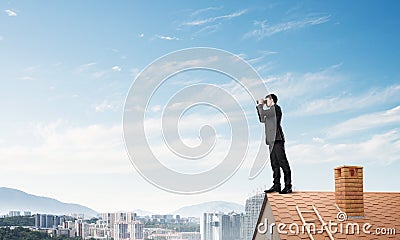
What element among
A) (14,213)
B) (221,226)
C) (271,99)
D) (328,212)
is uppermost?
(271,99)

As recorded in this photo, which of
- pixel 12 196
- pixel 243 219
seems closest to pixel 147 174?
pixel 243 219

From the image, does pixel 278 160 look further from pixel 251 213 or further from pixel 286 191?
pixel 251 213

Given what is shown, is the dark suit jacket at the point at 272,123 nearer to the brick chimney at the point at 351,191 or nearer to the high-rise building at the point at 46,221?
the brick chimney at the point at 351,191

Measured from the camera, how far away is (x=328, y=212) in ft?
27.5

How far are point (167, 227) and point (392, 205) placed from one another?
8.29 meters

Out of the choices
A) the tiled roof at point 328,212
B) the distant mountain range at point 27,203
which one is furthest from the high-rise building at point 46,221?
the tiled roof at point 328,212

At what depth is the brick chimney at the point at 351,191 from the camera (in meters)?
8.45

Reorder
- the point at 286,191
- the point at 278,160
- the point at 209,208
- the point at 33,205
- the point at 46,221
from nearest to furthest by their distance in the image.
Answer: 1. the point at 278,160
2. the point at 286,191
3. the point at 209,208
4. the point at 46,221
5. the point at 33,205

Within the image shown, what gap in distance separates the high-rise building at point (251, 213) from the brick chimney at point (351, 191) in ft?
4.51

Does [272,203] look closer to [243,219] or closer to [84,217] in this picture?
[243,219]

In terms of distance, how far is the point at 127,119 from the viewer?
26.1ft

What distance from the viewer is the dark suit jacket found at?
8562 mm

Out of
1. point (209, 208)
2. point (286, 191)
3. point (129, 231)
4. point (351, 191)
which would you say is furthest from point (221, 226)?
point (129, 231)

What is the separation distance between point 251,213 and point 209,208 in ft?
9.96
